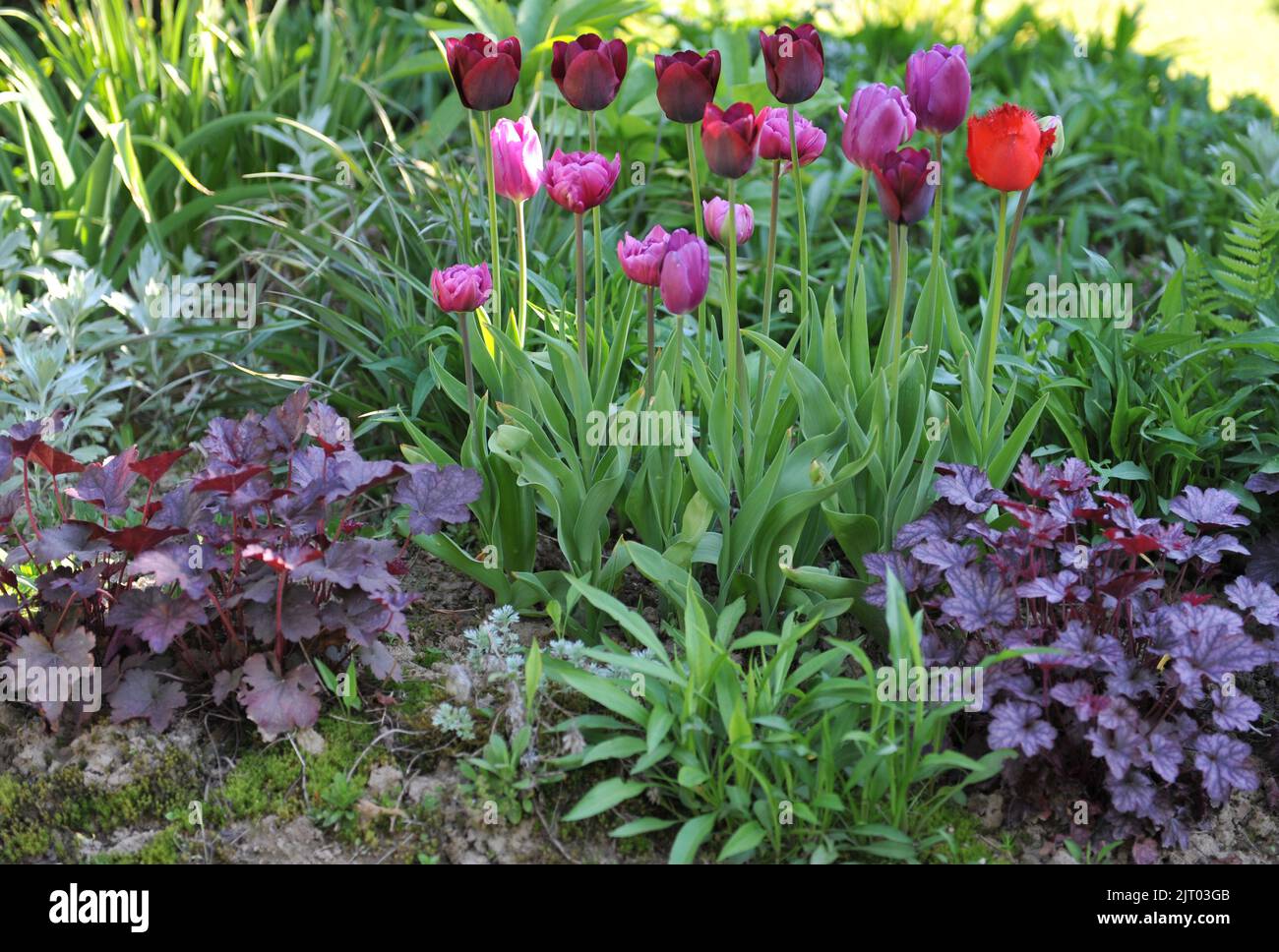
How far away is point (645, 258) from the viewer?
7.62 feet

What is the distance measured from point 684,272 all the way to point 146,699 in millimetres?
1266

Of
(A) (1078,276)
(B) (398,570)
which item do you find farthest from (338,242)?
(A) (1078,276)

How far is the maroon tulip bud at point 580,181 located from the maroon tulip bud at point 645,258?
111 mm

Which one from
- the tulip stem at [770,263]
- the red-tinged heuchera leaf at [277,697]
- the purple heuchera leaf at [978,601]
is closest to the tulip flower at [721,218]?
the tulip stem at [770,263]

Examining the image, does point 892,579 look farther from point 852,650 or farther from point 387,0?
point 387,0

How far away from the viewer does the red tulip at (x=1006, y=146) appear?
89.9 inches

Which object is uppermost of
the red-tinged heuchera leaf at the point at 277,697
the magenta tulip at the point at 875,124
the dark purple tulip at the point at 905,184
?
the magenta tulip at the point at 875,124

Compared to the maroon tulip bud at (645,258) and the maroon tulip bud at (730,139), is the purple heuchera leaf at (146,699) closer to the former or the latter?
the maroon tulip bud at (645,258)

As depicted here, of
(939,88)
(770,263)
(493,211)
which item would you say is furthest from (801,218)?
(493,211)

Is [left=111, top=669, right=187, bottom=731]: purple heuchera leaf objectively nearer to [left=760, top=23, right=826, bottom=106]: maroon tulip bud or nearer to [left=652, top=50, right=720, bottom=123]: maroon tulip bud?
[left=652, top=50, right=720, bottom=123]: maroon tulip bud

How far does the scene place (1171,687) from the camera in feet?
7.89

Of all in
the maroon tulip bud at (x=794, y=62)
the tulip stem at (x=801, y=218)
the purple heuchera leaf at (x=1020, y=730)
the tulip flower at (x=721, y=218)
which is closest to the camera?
the purple heuchera leaf at (x=1020, y=730)

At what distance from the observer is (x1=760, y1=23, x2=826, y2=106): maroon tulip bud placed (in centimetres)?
230

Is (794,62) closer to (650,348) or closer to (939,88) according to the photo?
(939,88)
